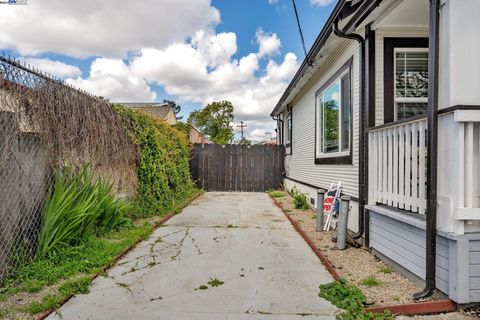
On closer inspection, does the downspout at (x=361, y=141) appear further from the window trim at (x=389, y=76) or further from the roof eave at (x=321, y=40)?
the window trim at (x=389, y=76)

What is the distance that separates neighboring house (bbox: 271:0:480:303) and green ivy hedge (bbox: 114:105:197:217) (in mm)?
3631

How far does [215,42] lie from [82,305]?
11.6 meters

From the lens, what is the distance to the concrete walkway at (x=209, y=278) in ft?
8.50

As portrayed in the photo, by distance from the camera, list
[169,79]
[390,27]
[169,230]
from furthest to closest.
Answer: [169,79], [169,230], [390,27]

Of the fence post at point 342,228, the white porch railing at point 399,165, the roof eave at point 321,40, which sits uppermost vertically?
the roof eave at point 321,40

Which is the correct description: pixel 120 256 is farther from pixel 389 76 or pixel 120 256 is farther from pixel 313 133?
pixel 313 133

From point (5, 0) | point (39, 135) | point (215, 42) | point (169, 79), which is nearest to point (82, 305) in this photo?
point (39, 135)

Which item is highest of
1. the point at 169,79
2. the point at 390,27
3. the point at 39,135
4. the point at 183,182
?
the point at 169,79

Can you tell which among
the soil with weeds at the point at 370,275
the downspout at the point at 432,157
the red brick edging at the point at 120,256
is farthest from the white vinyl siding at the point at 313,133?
the red brick edging at the point at 120,256

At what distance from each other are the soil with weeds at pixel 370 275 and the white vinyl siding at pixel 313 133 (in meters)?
1.00

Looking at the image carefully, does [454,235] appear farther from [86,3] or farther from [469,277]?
[86,3]

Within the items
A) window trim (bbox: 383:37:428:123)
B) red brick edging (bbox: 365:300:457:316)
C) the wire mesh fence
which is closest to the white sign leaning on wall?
window trim (bbox: 383:37:428:123)

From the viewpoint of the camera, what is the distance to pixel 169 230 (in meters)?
5.67

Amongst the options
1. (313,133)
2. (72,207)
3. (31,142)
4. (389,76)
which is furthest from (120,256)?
(313,133)
